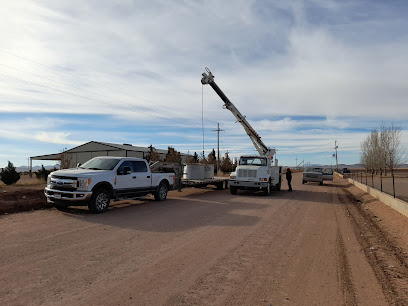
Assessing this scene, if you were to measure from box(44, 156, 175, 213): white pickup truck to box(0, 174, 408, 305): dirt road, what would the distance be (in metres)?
0.75

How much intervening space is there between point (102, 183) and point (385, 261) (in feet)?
29.2

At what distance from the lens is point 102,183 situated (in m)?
11.1

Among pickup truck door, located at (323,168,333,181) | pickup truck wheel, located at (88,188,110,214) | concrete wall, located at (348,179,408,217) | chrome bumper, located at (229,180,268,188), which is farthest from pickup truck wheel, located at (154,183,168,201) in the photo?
pickup truck door, located at (323,168,333,181)

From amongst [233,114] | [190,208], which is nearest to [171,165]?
[190,208]

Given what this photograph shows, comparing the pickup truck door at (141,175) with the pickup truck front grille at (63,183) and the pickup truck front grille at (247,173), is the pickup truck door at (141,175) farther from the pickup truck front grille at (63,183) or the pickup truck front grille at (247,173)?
the pickup truck front grille at (247,173)

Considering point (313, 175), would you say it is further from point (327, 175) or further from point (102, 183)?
point (102, 183)

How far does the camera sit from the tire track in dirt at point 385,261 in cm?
444

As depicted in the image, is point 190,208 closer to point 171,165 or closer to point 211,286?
point 171,165

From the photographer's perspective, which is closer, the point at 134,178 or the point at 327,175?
the point at 134,178

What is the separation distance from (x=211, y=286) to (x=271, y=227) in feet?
15.6

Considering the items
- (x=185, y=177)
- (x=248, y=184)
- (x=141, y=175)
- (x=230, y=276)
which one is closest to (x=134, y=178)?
(x=141, y=175)

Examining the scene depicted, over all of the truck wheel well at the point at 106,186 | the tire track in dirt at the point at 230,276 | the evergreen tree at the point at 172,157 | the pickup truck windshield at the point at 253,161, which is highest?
the evergreen tree at the point at 172,157

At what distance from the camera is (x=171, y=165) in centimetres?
1678

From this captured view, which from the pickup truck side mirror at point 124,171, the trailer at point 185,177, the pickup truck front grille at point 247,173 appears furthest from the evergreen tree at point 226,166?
the pickup truck side mirror at point 124,171
